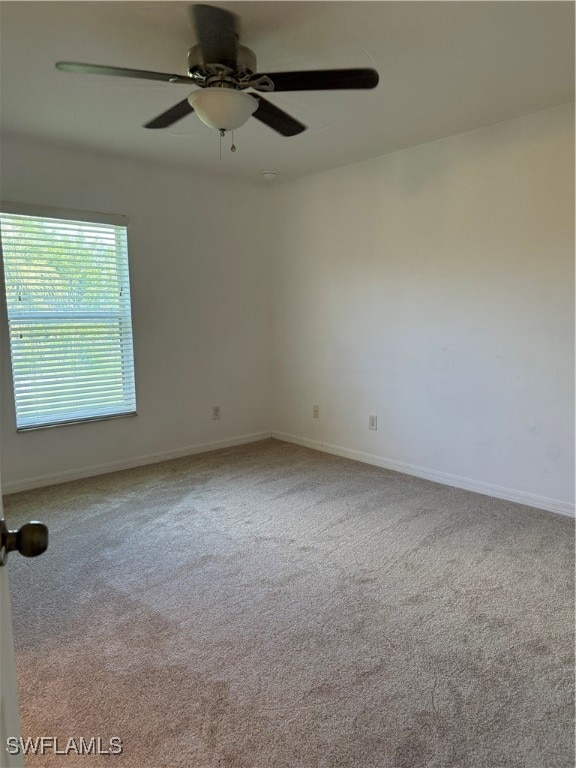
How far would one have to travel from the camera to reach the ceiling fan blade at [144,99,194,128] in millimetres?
2201

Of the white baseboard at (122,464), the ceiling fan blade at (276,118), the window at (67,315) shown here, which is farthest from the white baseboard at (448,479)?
the ceiling fan blade at (276,118)

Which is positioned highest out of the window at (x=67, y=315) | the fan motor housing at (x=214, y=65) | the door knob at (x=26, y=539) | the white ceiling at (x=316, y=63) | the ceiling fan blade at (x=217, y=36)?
the white ceiling at (x=316, y=63)

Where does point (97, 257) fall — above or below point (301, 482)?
above

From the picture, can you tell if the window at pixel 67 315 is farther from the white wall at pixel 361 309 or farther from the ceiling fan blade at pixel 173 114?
the ceiling fan blade at pixel 173 114

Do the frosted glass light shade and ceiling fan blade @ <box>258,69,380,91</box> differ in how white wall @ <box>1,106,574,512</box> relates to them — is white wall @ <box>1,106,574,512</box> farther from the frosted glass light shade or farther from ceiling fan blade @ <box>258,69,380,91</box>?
the frosted glass light shade

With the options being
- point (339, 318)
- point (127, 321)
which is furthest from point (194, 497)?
point (339, 318)

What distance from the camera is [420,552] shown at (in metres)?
2.61

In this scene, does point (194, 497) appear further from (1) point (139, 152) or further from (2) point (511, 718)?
(1) point (139, 152)

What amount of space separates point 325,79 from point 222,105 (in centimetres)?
43

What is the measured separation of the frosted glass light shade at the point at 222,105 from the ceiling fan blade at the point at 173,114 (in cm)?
13

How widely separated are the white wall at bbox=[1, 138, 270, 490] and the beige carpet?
57 cm

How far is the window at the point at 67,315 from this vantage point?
11.1ft

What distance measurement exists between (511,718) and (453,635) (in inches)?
15.7

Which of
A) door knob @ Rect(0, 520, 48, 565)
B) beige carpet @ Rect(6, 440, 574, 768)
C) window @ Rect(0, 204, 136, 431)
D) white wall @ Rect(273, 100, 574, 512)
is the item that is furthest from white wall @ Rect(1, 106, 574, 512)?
door knob @ Rect(0, 520, 48, 565)
